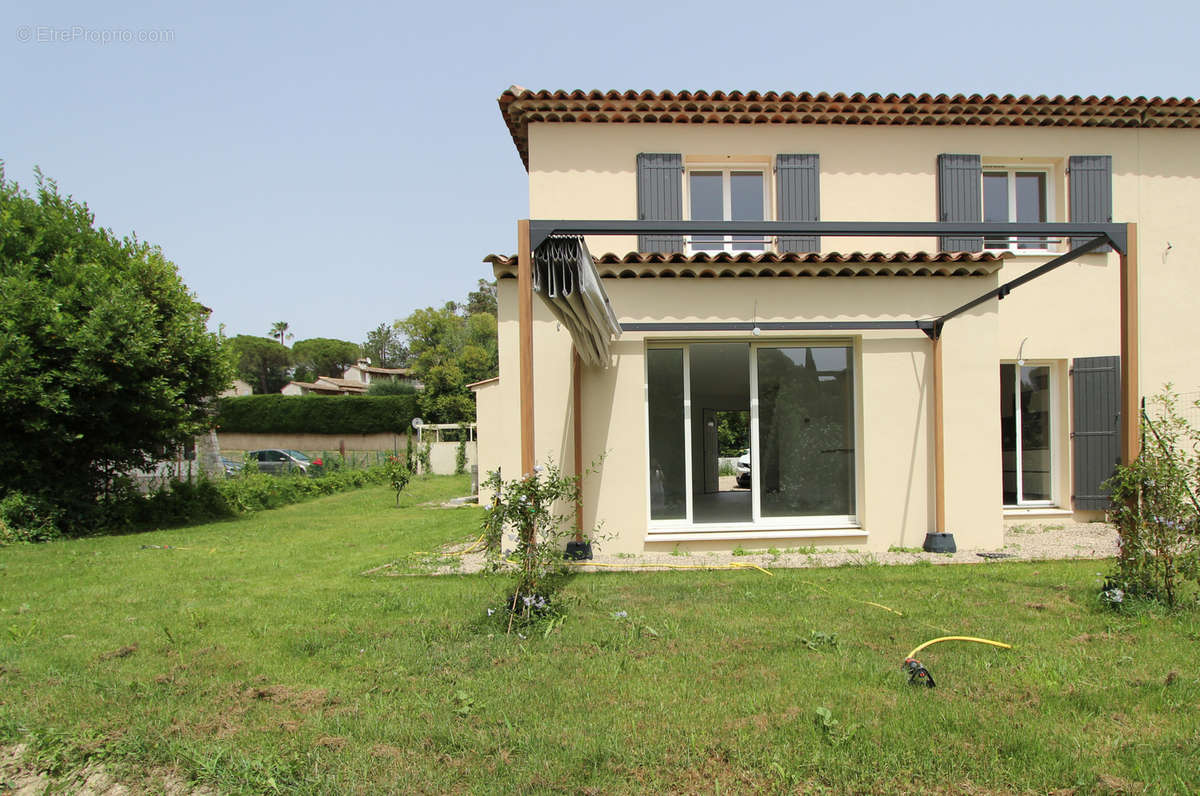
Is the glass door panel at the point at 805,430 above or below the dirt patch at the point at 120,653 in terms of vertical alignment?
above

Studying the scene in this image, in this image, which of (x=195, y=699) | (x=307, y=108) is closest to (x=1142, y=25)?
(x=307, y=108)

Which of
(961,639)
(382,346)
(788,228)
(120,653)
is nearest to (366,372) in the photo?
(382,346)

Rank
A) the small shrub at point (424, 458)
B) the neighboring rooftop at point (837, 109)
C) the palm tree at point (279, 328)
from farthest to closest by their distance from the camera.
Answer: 1. the palm tree at point (279, 328)
2. the small shrub at point (424, 458)
3. the neighboring rooftop at point (837, 109)

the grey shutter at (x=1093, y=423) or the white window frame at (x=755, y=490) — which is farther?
the grey shutter at (x=1093, y=423)

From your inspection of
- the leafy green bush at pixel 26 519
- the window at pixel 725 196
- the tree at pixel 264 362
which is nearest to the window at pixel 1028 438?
the window at pixel 725 196

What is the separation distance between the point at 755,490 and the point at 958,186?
230 inches

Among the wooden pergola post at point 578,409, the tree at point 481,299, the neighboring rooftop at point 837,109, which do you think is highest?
the tree at point 481,299

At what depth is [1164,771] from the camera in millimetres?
2672

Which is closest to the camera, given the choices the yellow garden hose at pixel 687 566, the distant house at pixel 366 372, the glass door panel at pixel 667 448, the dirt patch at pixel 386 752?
the dirt patch at pixel 386 752

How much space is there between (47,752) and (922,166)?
1148 cm

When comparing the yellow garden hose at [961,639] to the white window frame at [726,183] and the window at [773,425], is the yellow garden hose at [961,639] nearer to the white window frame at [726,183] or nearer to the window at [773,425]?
the window at [773,425]

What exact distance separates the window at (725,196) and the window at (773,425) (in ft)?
8.12

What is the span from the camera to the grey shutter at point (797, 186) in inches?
385

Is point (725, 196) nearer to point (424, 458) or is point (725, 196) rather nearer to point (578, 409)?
point (578, 409)
